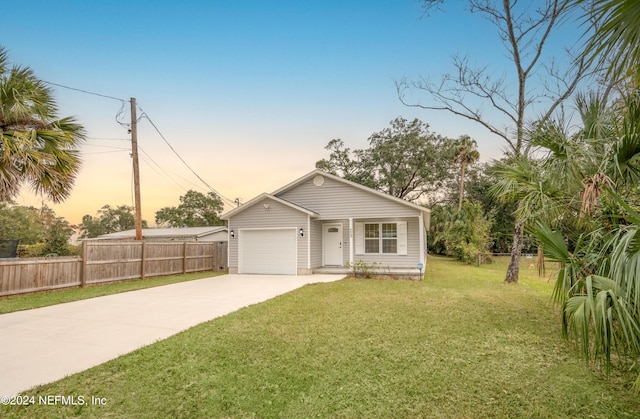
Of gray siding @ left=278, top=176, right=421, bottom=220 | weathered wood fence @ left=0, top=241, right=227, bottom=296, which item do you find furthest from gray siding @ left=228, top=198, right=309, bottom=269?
weathered wood fence @ left=0, top=241, right=227, bottom=296

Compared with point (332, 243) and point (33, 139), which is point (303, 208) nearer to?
point (332, 243)

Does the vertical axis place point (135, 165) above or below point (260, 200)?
above

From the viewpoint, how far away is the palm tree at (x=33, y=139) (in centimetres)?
673

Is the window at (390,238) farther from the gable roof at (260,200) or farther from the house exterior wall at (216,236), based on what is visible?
the house exterior wall at (216,236)

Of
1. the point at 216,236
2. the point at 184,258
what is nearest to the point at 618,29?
the point at 184,258

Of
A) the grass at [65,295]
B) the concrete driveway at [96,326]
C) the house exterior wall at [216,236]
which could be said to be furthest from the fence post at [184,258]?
the house exterior wall at [216,236]

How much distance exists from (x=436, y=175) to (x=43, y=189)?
79.1 feet

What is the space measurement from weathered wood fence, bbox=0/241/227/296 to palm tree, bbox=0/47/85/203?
2411 millimetres

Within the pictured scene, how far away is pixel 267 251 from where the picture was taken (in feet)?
44.9

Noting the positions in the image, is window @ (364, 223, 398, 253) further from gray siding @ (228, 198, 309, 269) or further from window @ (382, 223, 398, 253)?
gray siding @ (228, 198, 309, 269)

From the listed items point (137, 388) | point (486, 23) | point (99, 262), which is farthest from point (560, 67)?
point (99, 262)

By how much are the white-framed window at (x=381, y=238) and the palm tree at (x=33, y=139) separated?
10.2m

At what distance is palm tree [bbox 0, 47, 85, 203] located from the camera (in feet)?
22.1

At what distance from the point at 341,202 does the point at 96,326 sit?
9.83 m
